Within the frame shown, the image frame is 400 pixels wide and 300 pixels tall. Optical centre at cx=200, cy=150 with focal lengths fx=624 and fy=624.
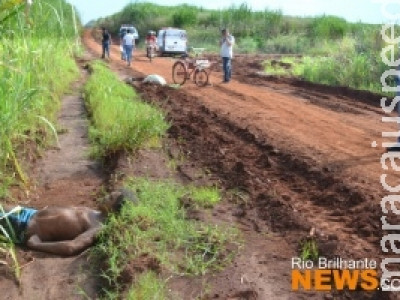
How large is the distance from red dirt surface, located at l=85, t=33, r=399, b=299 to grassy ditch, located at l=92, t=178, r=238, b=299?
592 millimetres

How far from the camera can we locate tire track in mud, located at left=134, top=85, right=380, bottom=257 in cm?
528

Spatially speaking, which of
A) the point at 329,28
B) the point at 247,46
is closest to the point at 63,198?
the point at 247,46

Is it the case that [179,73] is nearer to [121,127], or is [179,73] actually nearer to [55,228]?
[121,127]

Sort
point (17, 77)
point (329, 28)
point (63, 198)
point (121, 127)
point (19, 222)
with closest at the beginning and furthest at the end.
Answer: point (19, 222) < point (17, 77) < point (63, 198) < point (121, 127) < point (329, 28)

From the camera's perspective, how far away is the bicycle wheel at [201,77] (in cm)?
1734

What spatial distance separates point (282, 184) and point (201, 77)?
36.2ft

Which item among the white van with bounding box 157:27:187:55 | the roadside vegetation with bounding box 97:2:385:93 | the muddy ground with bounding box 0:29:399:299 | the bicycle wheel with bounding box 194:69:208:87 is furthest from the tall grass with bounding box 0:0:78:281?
the white van with bounding box 157:27:187:55

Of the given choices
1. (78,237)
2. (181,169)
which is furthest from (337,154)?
(78,237)

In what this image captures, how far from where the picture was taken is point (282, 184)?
22.1 feet

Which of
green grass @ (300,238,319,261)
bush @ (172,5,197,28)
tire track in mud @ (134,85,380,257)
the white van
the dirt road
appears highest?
bush @ (172,5,197,28)

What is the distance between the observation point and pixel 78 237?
5270 millimetres

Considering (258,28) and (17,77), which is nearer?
(17,77)

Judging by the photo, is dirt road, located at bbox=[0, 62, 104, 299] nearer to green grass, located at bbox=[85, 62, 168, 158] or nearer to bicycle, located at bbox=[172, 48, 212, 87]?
green grass, located at bbox=[85, 62, 168, 158]

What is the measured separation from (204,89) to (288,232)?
11.5 m
